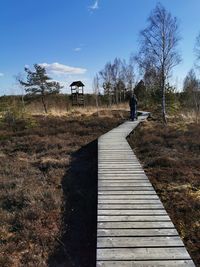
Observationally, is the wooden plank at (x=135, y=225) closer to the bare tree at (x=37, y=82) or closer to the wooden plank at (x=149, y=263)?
the wooden plank at (x=149, y=263)

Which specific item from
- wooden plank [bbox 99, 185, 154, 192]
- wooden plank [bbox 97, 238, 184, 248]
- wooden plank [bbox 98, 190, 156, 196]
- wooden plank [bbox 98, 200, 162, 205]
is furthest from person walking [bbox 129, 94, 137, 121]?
wooden plank [bbox 97, 238, 184, 248]

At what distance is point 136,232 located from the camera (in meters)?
4.80

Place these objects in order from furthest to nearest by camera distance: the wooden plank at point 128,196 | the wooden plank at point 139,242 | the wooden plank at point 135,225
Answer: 1. the wooden plank at point 128,196
2. the wooden plank at point 135,225
3. the wooden plank at point 139,242

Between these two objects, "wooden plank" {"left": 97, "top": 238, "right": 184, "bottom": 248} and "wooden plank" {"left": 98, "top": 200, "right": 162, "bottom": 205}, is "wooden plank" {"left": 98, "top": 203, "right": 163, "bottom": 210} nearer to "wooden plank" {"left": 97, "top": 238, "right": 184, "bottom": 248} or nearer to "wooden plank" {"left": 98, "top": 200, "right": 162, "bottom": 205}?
"wooden plank" {"left": 98, "top": 200, "right": 162, "bottom": 205}

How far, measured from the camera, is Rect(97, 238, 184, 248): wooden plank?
441 cm

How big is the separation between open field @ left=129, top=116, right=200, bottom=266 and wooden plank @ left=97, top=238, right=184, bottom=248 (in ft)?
1.86

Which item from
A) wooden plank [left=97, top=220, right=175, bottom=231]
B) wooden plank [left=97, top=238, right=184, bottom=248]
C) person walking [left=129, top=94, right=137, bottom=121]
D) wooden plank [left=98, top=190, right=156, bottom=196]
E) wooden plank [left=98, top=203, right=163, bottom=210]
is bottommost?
wooden plank [left=97, top=238, right=184, bottom=248]

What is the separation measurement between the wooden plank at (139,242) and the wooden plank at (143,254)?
98 millimetres

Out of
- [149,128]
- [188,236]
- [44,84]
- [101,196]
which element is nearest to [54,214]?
[101,196]

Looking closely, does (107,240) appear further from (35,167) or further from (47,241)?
(35,167)

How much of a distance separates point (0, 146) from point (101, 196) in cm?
984

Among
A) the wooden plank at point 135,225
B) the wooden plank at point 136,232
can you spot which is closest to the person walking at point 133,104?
the wooden plank at point 135,225

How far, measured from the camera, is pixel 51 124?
2181 centimetres

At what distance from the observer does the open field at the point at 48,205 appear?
204 inches
